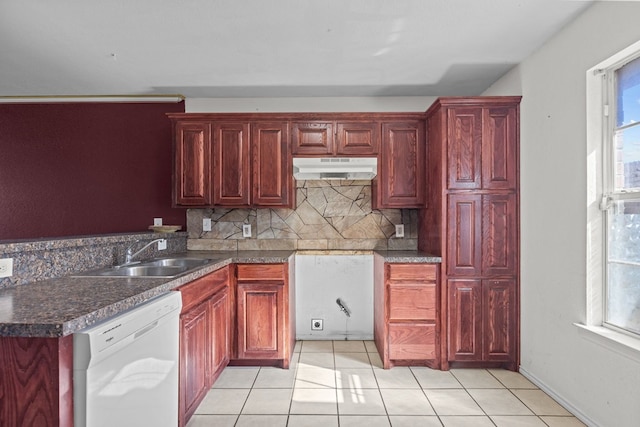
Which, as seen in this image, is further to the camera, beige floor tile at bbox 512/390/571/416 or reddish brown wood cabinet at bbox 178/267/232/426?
beige floor tile at bbox 512/390/571/416

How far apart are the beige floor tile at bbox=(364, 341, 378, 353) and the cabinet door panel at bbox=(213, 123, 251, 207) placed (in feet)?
5.67

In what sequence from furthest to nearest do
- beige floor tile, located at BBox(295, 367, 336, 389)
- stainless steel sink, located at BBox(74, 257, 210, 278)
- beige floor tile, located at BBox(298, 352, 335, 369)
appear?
1. beige floor tile, located at BBox(298, 352, 335, 369)
2. beige floor tile, located at BBox(295, 367, 336, 389)
3. stainless steel sink, located at BBox(74, 257, 210, 278)

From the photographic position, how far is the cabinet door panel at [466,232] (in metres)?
2.75

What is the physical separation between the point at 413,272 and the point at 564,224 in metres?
1.06

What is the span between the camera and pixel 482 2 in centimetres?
197

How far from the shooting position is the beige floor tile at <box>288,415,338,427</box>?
2037 mm

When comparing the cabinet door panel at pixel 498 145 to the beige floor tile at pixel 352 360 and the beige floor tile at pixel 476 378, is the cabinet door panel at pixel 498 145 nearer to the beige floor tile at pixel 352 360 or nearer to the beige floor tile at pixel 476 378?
the beige floor tile at pixel 476 378

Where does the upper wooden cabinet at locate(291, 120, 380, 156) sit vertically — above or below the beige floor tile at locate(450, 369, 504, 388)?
above

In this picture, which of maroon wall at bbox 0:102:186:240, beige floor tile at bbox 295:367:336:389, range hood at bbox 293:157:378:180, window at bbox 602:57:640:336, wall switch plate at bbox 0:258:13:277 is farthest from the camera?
maroon wall at bbox 0:102:186:240

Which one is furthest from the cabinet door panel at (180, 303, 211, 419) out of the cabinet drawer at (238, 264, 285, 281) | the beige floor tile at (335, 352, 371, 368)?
the beige floor tile at (335, 352, 371, 368)

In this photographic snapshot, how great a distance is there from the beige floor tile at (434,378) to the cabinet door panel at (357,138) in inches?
72.6

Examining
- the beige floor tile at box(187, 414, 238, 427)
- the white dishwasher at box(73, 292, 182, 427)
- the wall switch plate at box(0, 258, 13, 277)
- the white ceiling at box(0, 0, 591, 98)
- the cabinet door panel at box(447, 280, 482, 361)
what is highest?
the white ceiling at box(0, 0, 591, 98)

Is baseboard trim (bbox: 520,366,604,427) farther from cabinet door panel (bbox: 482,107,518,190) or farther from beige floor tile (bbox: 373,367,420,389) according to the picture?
cabinet door panel (bbox: 482,107,518,190)

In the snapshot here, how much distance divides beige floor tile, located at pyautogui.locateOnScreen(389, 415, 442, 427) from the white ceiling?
2.41 meters
